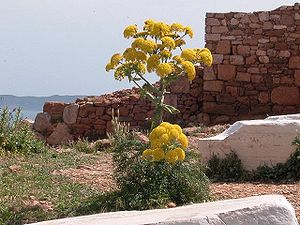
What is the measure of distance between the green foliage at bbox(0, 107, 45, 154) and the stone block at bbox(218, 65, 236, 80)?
16.4ft

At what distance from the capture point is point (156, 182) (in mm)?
6730

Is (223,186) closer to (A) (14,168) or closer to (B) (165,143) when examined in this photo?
(B) (165,143)

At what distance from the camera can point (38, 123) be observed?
1598 cm

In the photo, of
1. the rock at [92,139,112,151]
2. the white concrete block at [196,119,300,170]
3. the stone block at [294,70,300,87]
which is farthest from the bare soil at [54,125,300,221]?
the stone block at [294,70,300,87]

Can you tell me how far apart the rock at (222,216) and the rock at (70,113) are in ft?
37.3

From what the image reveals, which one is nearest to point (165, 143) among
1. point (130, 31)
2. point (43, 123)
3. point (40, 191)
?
point (130, 31)

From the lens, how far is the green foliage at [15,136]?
10648 millimetres

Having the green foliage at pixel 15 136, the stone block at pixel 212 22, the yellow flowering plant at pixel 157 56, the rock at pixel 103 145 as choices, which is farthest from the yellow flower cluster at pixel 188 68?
the stone block at pixel 212 22

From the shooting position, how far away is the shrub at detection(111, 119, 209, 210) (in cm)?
661

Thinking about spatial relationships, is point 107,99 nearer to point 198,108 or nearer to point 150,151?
point 198,108

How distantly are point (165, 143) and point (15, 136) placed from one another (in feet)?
15.9

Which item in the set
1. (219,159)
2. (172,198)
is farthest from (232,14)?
(172,198)

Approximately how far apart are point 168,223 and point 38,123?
12561 millimetres

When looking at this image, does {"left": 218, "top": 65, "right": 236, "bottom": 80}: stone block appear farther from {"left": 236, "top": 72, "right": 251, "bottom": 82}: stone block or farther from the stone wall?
the stone wall
